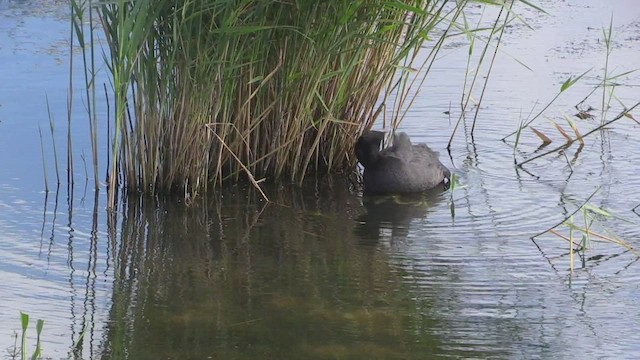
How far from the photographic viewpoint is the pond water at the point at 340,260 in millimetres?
A: 4393

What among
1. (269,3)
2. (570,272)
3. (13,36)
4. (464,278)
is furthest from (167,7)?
(13,36)

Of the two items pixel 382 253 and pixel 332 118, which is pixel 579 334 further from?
pixel 332 118

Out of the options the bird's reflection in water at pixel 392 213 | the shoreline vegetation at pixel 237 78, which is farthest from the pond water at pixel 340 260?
the shoreline vegetation at pixel 237 78

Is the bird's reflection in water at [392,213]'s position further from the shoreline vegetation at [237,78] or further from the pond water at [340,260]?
the shoreline vegetation at [237,78]

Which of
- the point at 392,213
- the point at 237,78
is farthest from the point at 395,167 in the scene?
the point at 237,78

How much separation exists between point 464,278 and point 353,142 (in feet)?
6.21

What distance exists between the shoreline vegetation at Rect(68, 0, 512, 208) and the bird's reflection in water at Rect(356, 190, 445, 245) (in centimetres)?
51

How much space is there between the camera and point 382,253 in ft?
18.1

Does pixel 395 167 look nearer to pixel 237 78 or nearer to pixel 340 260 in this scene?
pixel 237 78

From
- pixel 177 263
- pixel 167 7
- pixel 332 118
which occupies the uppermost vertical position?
pixel 167 7

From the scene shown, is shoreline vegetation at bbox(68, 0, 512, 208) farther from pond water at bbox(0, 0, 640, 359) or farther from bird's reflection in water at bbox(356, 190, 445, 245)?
bird's reflection in water at bbox(356, 190, 445, 245)

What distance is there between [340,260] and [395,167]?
4.01 feet

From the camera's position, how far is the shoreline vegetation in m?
5.68

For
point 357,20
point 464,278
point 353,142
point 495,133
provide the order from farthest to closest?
point 495,133, point 353,142, point 357,20, point 464,278
